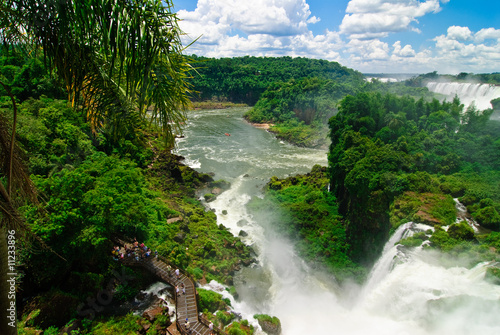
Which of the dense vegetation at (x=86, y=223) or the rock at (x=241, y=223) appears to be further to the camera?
the rock at (x=241, y=223)

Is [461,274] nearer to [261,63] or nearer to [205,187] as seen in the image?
[205,187]

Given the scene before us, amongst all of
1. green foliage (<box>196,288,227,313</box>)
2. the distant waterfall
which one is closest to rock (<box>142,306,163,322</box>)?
green foliage (<box>196,288,227,313</box>)

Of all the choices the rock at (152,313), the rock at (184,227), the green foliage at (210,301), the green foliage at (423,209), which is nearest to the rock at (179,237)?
the rock at (184,227)

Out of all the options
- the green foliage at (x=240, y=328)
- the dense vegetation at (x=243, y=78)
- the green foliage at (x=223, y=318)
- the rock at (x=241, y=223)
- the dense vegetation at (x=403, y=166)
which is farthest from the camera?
the dense vegetation at (x=243, y=78)

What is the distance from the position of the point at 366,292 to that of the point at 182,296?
30.5 feet

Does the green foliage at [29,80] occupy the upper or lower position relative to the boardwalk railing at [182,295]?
upper

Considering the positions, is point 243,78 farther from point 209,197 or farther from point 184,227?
point 184,227

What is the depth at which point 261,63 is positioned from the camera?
122 metres

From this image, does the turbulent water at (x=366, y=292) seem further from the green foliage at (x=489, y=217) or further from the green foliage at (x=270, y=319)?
the green foliage at (x=489, y=217)

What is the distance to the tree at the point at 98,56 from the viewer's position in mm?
2611

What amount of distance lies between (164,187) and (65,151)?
10.00m

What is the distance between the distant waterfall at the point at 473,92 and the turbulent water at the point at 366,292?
113ft

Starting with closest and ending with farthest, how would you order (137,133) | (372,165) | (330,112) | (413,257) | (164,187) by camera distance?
(137,133), (413,257), (372,165), (164,187), (330,112)

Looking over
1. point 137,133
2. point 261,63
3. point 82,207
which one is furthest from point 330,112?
point 261,63
